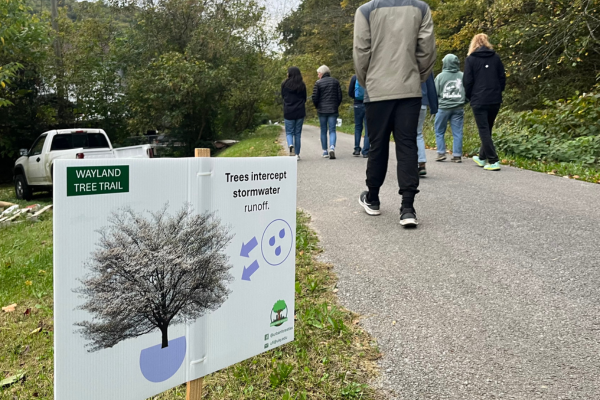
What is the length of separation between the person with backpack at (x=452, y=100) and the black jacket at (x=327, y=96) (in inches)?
101

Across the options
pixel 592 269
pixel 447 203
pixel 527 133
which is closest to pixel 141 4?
Answer: pixel 527 133

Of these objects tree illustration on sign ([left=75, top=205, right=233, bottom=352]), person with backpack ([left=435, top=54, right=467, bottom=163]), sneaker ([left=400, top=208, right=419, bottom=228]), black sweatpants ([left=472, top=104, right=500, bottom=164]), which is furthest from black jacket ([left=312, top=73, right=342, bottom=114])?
tree illustration on sign ([left=75, top=205, right=233, bottom=352])

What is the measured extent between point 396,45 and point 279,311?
3.35 metres

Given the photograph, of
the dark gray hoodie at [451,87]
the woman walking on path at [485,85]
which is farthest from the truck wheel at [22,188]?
the woman walking on path at [485,85]

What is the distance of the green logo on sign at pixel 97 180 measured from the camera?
147 centimetres

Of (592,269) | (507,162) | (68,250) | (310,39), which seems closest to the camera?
(68,250)

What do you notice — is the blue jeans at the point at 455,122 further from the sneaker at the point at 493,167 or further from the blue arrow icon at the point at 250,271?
the blue arrow icon at the point at 250,271

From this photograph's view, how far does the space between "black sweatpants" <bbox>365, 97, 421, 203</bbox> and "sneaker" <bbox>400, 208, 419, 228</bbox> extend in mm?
70

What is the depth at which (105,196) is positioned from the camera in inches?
61.1

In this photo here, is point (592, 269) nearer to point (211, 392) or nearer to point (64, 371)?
point (211, 392)

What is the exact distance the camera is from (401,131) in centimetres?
478

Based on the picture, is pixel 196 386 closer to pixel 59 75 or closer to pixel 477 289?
pixel 477 289

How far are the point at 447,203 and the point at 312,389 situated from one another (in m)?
4.14

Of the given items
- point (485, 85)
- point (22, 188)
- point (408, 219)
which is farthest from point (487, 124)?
point (22, 188)
